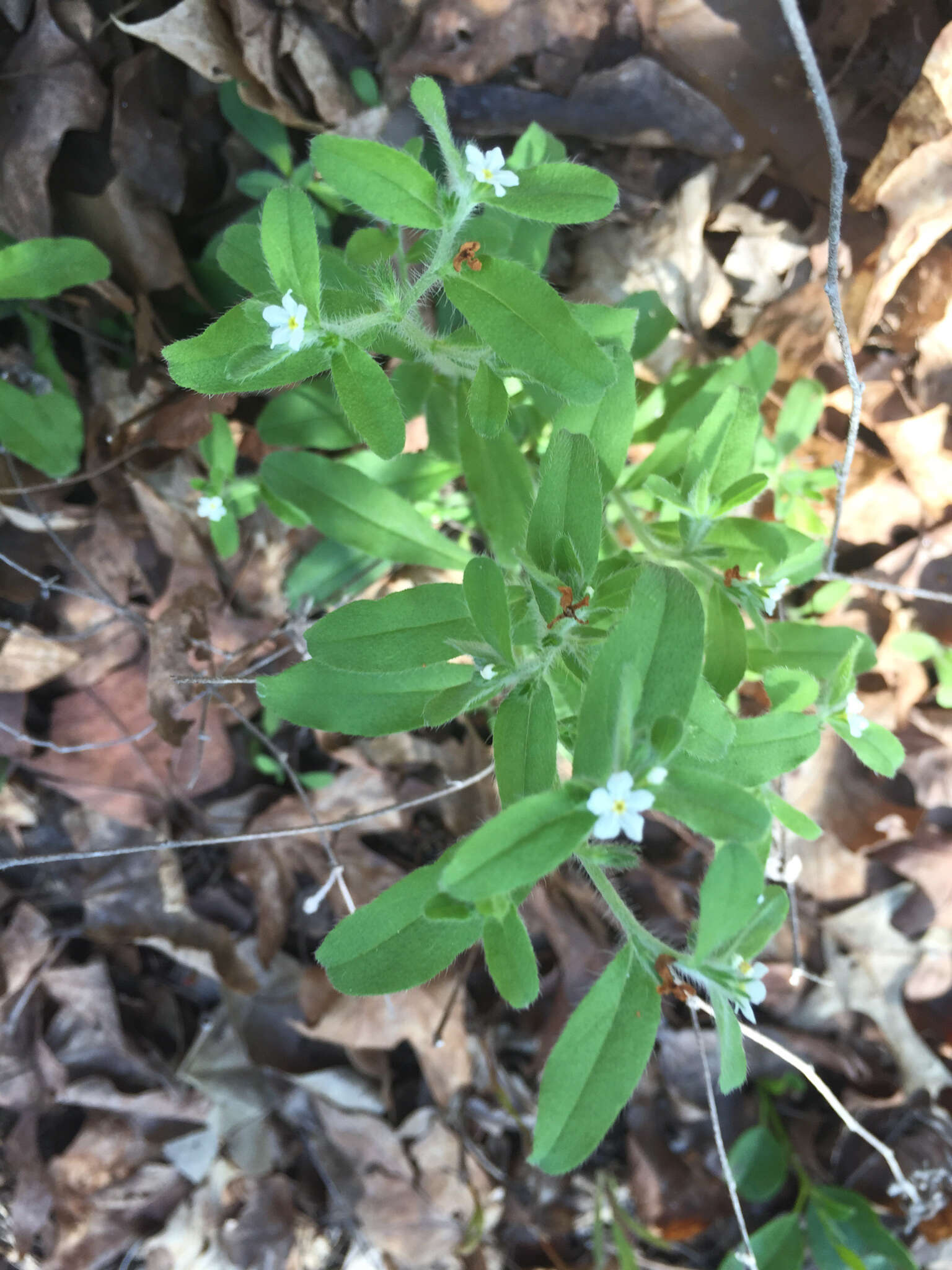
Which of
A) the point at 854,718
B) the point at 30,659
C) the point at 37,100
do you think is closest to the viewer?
the point at 854,718

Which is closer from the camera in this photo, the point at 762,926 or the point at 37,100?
the point at 762,926

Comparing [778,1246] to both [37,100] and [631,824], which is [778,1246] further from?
[37,100]

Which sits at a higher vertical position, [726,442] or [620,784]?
[726,442]

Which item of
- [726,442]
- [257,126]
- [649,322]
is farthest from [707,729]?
[257,126]

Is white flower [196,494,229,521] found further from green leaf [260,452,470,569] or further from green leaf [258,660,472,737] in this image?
green leaf [258,660,472,737]

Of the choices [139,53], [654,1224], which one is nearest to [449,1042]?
[654,1224]

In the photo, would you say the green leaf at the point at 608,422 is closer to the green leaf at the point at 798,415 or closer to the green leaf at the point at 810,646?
the green leaf at the point at 810,646

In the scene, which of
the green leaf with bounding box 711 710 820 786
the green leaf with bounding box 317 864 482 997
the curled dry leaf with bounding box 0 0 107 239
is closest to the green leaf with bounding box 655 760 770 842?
the green leaf with bounding box 711 710 820 786
